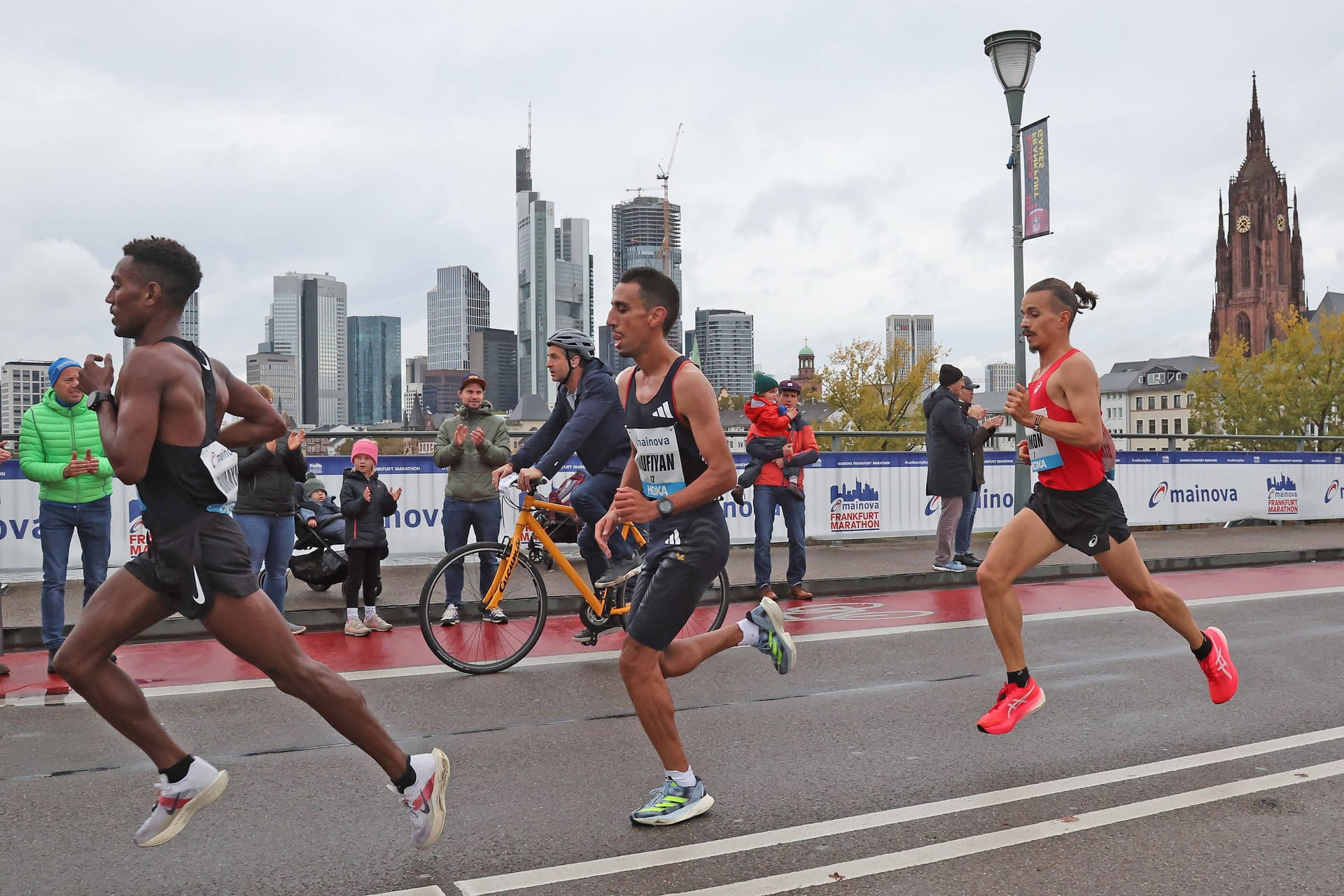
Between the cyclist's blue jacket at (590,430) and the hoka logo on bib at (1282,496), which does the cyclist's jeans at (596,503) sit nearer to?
the cyclist's blue jacket at (590,430)

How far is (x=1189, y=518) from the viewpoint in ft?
56.6

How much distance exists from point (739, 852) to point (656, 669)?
0.71 m

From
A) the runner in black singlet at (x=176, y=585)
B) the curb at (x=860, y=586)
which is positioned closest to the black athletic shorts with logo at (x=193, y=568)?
the runner in black singlet at (x=176, y=585)

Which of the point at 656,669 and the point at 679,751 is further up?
the point at 656,669

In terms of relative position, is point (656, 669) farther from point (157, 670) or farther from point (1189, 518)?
point (1189, 518)

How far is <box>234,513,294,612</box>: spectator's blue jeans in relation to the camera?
7.93m

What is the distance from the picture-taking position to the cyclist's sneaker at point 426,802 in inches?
146

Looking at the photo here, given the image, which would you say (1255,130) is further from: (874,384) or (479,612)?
(479,612)

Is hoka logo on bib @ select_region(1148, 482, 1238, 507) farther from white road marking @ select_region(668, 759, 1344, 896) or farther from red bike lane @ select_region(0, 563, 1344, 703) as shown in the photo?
white road marking @ select_region(668, 759, 1344, 896)

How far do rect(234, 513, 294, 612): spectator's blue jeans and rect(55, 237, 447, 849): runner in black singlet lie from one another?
4.22m

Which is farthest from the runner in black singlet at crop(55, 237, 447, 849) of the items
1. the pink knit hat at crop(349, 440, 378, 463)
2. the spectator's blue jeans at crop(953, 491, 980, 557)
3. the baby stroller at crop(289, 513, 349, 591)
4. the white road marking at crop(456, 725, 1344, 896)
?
the spectator's blue jeans at crop(953, 491, 980, 557)

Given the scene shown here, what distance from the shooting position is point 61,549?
716 cm

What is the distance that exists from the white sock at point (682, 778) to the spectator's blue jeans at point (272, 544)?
4.54m

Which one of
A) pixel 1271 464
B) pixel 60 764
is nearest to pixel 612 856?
pixel 60 764
